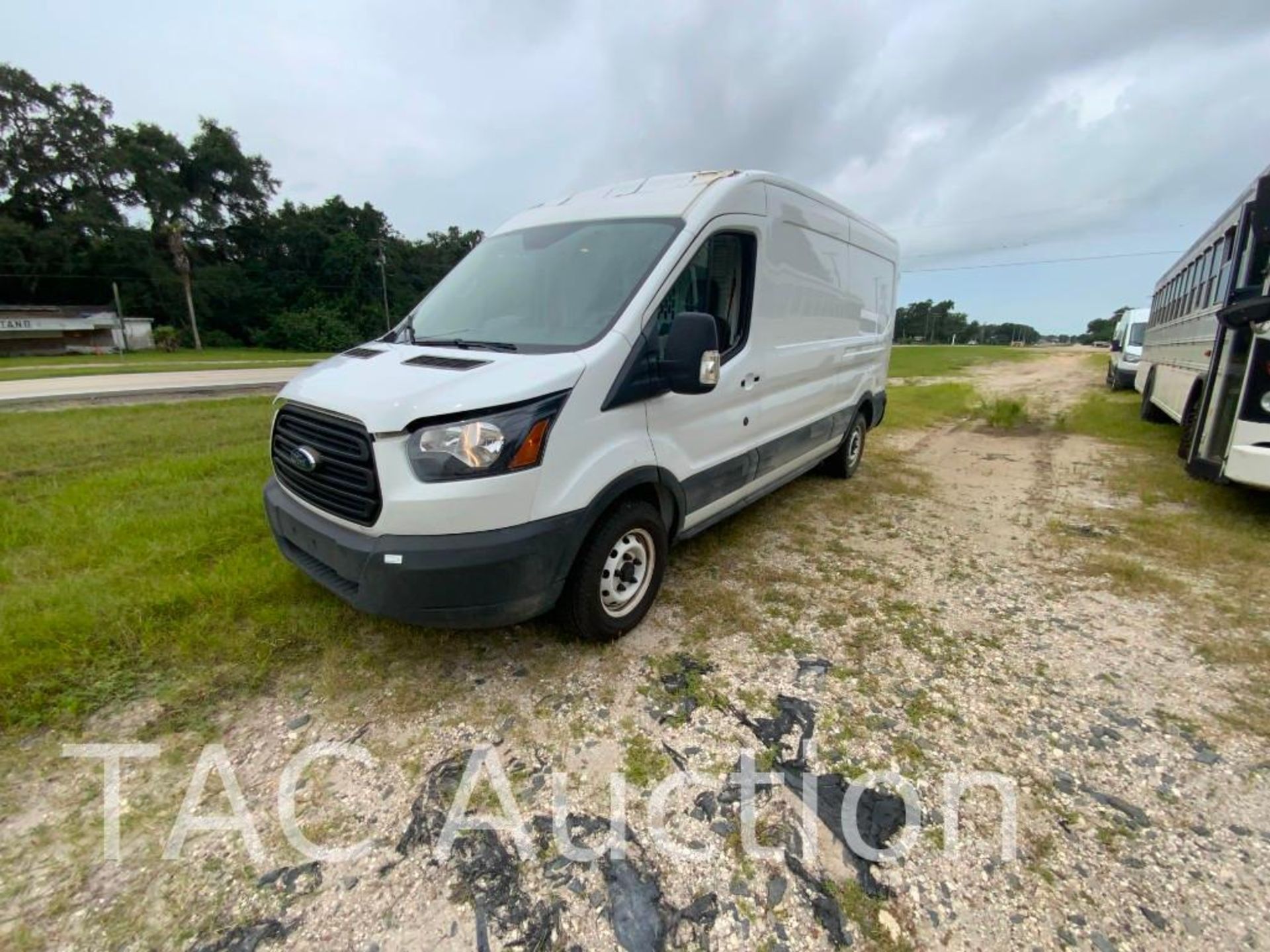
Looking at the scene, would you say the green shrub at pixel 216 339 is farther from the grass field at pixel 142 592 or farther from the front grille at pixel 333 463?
the front grille at pixel 333 463

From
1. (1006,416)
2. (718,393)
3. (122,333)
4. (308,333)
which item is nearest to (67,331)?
(122,333)

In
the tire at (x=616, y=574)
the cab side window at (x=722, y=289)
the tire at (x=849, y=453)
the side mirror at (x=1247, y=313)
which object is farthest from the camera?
the tire at (x=849, y=453)

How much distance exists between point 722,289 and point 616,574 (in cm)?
178

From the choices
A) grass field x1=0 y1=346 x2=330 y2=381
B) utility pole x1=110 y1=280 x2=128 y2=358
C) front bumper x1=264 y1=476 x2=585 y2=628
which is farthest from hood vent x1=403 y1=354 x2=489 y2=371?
utility pole x1=110 y1=280 x2=128 y2=358

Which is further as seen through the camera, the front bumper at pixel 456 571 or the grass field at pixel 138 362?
the grass field at pixel 138 362

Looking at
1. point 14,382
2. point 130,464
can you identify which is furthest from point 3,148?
point 130,464

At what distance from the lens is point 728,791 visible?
6.95ft

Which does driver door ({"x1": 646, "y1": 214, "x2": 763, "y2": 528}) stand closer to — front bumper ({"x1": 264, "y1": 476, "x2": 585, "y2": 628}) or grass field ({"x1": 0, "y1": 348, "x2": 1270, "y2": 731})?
front bumper ({"x1": 264, "y1": 476, "x2": 585, "y2": 628})

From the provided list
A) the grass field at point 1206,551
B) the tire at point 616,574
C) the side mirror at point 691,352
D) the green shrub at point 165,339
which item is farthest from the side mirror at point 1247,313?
the green shrub at point 165,339

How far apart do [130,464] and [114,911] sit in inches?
221

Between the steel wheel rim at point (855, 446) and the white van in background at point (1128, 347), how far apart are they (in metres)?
12.9

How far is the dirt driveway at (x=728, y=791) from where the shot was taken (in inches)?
66.4

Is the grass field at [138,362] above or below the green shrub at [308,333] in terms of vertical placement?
below

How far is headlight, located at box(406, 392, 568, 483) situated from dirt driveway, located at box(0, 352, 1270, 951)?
109cm
